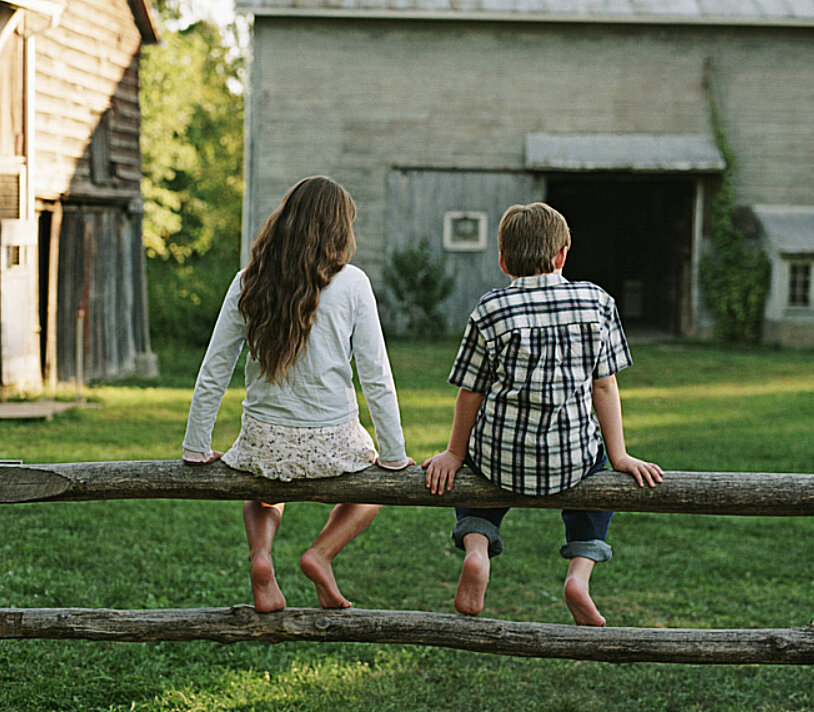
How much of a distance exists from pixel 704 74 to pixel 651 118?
4.06ft

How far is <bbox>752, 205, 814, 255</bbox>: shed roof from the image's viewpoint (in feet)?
61.1

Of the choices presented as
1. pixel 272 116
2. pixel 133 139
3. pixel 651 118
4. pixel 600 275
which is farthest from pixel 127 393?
pixel 600 275

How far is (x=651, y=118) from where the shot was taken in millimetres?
19625

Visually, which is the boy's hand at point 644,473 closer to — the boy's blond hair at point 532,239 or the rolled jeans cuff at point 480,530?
the rolled jeans cuff at point 480,530

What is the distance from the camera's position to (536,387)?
3613 mm

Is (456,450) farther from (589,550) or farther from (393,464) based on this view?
(589,550)

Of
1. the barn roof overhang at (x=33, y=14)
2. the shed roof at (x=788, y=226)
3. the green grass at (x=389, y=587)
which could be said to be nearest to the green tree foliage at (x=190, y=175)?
the barn roof overhang at (x=33, y=14)

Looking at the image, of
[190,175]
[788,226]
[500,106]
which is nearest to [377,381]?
[500,106]

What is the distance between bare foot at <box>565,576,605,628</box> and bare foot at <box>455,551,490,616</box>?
30 cm

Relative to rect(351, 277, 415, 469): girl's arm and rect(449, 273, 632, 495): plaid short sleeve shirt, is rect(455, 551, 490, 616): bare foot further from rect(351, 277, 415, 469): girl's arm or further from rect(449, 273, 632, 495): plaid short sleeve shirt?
rect(351, 277, 415, 469): girl's arm

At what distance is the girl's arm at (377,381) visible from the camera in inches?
146

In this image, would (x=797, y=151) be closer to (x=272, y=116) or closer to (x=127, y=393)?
(x=272, y=116)

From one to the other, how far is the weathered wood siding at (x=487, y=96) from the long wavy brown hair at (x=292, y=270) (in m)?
16.0

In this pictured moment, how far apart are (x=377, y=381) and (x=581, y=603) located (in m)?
1.04
